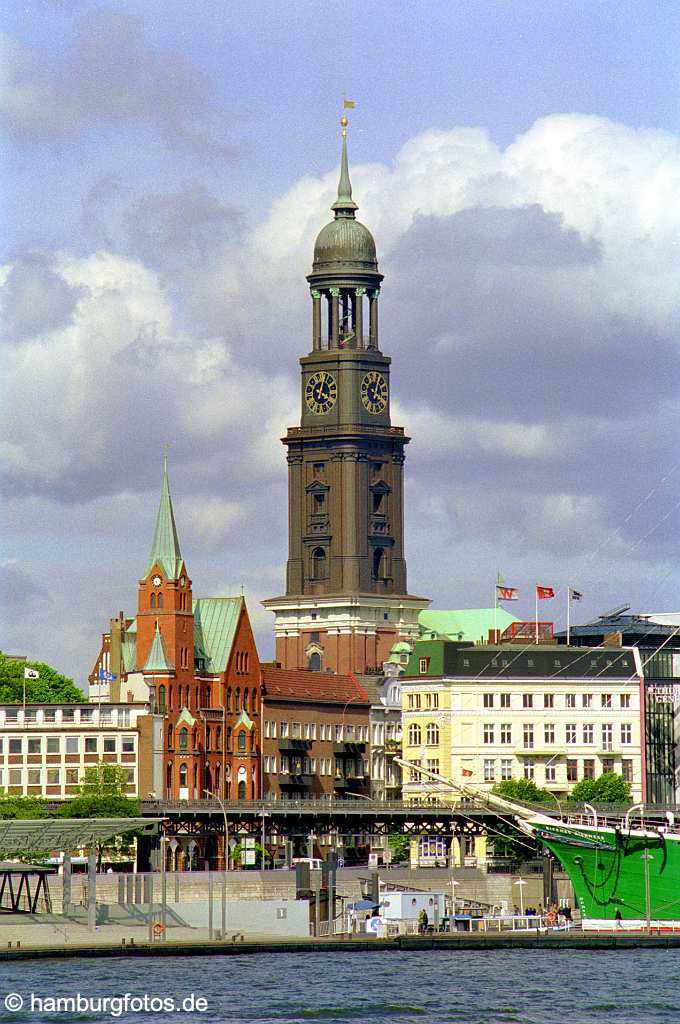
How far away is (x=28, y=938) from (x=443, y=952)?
22891 mm

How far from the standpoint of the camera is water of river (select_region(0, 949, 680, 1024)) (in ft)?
486

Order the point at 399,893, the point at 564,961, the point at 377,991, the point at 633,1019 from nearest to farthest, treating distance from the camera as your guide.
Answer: the point at 633,1019
the point at 377,991
the point at 564,961
the point at 399,893

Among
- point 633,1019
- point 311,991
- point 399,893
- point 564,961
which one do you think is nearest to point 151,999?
point 311,991

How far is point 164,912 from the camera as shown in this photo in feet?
610

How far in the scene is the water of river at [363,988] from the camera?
148m

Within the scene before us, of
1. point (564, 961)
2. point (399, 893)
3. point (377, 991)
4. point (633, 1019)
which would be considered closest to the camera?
point (633, 1019)

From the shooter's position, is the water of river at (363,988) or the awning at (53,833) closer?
the water of river at (363,988)

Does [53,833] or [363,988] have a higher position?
[53,833]

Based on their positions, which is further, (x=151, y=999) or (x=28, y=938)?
(x=28, y=938)

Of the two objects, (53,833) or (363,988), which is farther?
(53,833)

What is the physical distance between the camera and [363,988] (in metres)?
160

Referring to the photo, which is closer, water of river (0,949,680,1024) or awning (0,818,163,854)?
water of river (0,949,680,1024)

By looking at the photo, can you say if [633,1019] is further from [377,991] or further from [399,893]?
[399,893]

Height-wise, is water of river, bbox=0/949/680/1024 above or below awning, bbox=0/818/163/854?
below
